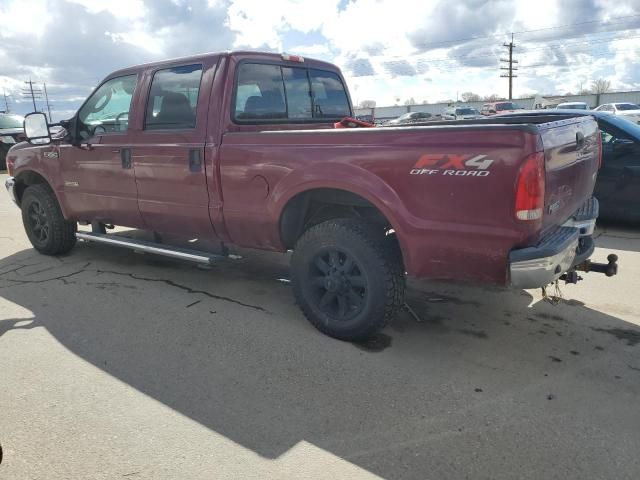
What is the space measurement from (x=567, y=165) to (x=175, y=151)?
117 inches

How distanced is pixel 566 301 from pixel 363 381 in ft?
7.17

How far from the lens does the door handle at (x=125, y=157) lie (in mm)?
4758

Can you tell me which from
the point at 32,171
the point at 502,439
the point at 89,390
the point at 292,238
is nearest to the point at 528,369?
the point at 502,439

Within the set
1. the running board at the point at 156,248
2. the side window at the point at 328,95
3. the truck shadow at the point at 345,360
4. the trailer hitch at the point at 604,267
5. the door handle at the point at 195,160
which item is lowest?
the truck shadow at the point at 345,360

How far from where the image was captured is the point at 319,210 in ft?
13.1

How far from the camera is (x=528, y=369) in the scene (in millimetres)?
3268

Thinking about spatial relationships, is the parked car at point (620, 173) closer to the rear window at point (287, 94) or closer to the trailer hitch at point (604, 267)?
the rear window at point (287, 94)

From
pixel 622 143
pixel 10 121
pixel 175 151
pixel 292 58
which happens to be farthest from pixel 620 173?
pixel 10 121

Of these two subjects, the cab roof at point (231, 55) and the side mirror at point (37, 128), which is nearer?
the cab roof at point (231, 55)

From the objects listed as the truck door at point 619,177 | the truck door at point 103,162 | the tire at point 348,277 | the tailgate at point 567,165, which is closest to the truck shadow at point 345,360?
the tire at point 348,277

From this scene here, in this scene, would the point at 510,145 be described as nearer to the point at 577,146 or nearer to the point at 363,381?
the point at 577,146

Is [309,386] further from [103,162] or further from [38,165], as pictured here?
[38,165]

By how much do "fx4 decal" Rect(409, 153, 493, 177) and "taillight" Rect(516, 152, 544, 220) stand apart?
18cm

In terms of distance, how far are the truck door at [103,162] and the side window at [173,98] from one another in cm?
30
